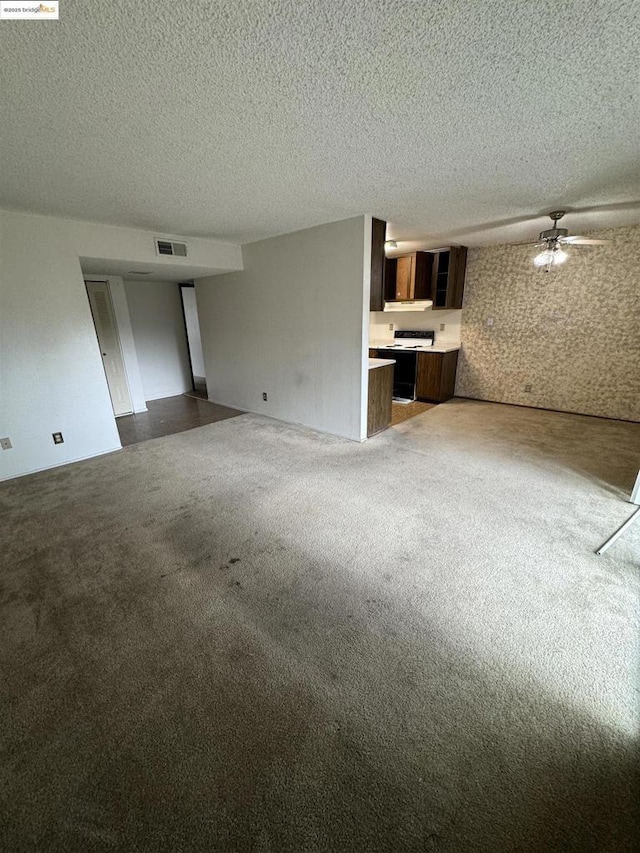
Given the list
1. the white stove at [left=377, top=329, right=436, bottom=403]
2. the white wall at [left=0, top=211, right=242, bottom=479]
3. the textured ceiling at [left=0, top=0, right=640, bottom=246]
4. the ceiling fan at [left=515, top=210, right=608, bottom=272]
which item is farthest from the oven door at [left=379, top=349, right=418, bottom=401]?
the white wall at [left=0, top=211, right=242, bottom=479]

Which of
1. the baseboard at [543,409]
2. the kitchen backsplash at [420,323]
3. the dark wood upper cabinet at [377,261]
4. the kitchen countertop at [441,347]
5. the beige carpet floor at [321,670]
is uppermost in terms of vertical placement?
the dark wood upper cabinet at [377,261]

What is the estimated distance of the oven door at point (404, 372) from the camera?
5978 mm

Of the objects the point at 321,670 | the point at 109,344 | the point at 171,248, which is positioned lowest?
the point at 321,670

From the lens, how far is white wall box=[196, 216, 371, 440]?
3812 mm

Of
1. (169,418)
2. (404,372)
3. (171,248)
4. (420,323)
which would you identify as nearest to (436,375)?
(404,372)

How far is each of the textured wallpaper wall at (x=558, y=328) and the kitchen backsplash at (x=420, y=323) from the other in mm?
189

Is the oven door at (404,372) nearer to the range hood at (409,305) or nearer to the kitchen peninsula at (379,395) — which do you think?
the range hood at (409,305)

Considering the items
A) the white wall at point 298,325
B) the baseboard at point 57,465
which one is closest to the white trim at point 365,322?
the white wall at point 298,325

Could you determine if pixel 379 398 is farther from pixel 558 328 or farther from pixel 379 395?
pixel 558 328

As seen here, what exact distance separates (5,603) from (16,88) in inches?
99.1

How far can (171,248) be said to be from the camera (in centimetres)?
416

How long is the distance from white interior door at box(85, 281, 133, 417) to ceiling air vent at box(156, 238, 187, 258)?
170cm

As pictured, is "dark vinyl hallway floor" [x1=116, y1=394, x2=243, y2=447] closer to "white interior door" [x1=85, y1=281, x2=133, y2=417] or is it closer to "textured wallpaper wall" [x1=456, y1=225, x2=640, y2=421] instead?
"white interior door" [x1=85, y1=281, x2=133, y2=417]

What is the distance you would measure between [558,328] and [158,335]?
665cm
